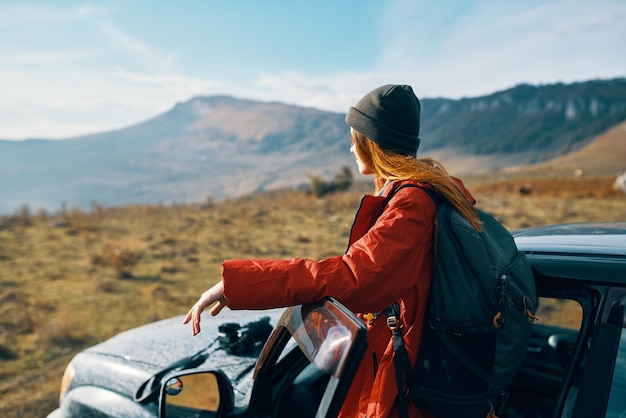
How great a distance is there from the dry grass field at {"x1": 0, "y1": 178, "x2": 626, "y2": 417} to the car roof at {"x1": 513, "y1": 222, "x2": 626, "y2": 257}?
13.8 ft

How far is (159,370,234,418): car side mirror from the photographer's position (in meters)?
1.80

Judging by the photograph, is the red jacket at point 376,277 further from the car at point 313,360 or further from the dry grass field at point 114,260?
the dry grass field at point 114,260

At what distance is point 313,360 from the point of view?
1225 millimetres

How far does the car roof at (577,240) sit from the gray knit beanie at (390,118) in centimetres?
84

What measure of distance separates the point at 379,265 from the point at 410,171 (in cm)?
38

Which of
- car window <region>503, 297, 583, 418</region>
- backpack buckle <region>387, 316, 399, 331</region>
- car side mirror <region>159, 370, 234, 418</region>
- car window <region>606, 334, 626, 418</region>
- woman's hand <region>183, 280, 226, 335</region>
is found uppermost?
woman's hand <region>183, 280, 226, 335</region>

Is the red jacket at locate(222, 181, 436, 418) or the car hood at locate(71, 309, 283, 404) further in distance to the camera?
the car hood at locate(71, 309, 283, 404)

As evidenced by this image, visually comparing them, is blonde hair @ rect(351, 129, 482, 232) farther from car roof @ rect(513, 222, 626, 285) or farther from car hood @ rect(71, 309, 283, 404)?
car hood @ rect(71, 309, 283, 404)

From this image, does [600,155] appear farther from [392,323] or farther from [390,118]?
[392,323]

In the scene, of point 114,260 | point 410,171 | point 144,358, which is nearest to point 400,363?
point 410,171

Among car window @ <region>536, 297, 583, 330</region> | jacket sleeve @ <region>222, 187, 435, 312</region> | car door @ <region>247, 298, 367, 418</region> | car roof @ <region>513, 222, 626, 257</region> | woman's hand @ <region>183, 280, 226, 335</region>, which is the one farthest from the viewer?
car window @ <region>536, 297, 583, 330</region>

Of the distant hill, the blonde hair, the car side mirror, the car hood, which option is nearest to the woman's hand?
the car side mirror

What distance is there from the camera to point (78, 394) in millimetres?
2277

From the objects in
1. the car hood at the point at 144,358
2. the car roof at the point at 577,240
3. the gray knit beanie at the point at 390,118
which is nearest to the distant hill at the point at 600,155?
the car roof at the point at 577,240
